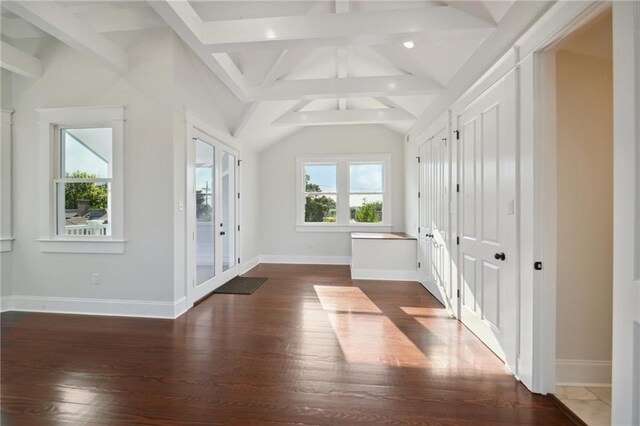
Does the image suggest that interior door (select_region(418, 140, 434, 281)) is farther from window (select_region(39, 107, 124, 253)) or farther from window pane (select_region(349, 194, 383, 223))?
window (select_region(39, 107, 124, 253))

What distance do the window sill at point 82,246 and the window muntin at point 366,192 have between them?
4528mm

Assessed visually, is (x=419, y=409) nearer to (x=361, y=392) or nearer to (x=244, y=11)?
(x=361, y=392)

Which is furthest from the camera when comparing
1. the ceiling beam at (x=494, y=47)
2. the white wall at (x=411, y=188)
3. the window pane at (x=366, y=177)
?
the window pane at (x=366, y=177)

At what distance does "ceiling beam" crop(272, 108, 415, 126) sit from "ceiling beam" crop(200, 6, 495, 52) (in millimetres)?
2638

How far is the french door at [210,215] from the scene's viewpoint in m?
3.79

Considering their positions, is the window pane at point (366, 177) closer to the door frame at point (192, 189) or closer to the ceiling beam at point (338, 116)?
the ceiling beam at point (338, 116)

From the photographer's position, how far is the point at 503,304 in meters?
2.37

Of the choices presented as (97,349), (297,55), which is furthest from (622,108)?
(97,349)

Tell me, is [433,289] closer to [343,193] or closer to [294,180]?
[343,193]

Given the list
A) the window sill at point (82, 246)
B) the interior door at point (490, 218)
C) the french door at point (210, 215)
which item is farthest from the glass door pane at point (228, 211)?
the interior door at point (490, 218)

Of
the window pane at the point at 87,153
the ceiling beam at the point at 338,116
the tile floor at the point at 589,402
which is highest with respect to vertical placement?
the ceiling beam at the point at 338,116

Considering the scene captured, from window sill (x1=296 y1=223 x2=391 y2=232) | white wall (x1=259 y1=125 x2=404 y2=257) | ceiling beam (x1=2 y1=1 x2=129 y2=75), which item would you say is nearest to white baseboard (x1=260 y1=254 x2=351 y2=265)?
white wall (x1=259 y1=125 x2=404 y2=257)

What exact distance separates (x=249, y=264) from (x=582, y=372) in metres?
5.22

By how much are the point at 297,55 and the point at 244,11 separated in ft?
3.22
